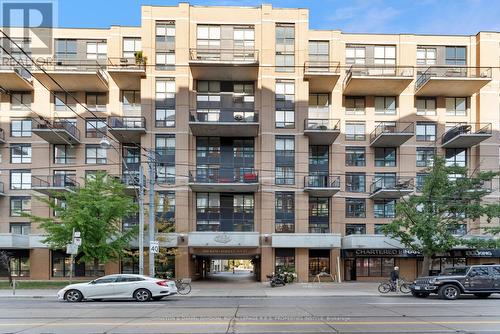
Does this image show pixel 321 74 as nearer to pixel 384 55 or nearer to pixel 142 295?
pixel 384 55

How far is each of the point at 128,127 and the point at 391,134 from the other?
69.2 ft

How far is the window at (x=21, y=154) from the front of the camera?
3881 cm

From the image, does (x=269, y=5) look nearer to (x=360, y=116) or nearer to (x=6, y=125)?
(x=360, y=116)

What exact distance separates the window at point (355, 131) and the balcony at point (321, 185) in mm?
4237

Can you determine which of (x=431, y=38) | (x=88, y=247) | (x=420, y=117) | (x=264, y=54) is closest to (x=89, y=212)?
(x=88, y=247)

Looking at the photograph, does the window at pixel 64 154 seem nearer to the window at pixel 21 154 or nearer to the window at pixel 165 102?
the window at pixel 21 154

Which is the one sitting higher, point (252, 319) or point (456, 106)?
point (456, 106)

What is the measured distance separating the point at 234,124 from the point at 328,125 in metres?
8.20

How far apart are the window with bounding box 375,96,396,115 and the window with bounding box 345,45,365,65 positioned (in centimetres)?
372

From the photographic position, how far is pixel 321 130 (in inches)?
1423

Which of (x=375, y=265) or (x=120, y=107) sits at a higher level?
(x=120, y=107)

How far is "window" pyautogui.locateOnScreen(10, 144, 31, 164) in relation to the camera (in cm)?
3881

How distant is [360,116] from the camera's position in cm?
3991

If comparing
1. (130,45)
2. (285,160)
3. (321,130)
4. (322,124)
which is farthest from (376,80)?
(130,45)
